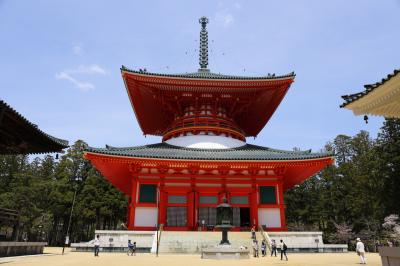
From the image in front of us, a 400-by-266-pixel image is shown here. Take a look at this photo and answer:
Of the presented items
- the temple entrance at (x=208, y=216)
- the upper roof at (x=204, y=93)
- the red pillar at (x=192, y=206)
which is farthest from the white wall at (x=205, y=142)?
the temple entrance at (x=208, y=216)

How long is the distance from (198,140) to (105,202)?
24175 millimetres

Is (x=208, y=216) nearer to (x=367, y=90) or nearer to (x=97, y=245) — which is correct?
(x=97, y=245)

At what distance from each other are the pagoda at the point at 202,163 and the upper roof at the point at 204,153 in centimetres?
7

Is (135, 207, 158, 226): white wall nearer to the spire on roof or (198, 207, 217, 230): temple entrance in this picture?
(198, 207, 217, 230): temple entrance

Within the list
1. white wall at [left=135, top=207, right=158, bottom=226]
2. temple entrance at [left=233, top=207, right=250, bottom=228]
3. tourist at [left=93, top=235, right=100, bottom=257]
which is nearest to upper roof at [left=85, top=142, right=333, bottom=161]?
white wall at [left=135, top=207, right=158, bottom=226]

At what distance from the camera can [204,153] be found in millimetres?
26203

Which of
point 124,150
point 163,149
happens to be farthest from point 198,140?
point 124,150

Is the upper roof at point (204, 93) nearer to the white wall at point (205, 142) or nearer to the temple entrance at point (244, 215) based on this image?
the white wall at point (205, 142)

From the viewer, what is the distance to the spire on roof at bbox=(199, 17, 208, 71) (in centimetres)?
3972

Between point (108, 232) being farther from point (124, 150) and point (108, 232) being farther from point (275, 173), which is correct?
point (275, 173)

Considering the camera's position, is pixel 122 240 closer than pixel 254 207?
Yes

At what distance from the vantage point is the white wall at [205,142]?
28663 millimetres

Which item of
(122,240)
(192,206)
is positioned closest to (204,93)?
(192,206)

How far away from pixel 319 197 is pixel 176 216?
37892mm
